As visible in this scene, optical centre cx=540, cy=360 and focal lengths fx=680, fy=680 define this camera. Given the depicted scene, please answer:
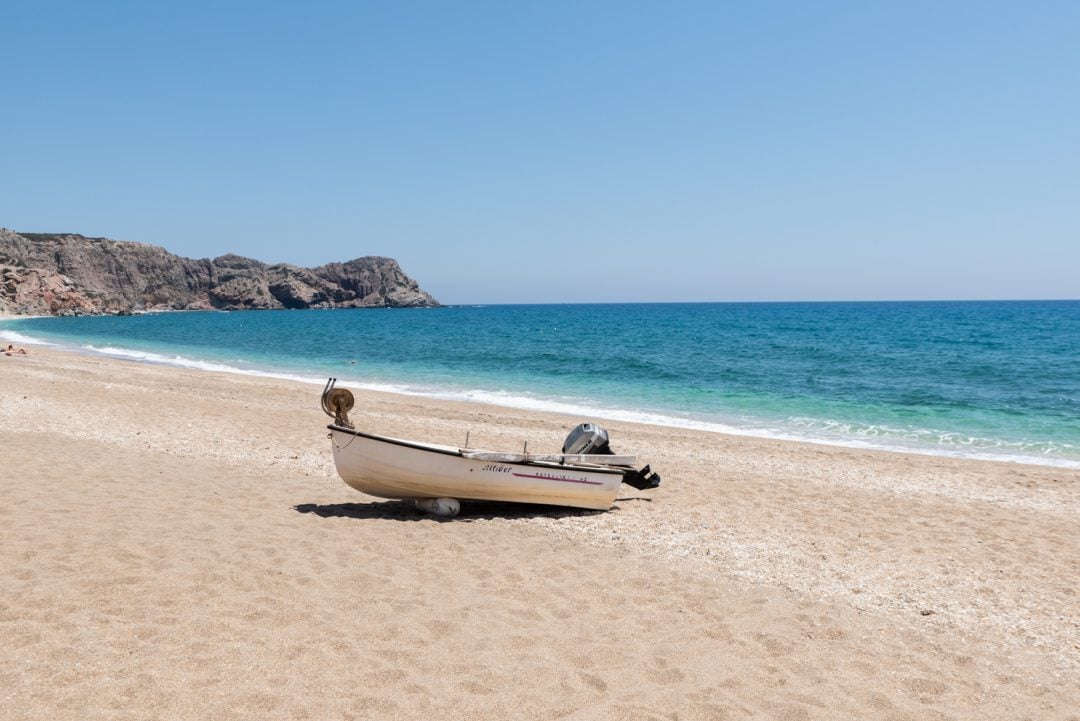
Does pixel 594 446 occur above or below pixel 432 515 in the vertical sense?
above

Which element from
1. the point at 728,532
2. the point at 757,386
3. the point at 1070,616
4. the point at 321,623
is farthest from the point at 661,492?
the point at 757,386

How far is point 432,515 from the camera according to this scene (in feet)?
29.3

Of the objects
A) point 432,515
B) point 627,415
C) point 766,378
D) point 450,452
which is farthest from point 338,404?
point 766,378

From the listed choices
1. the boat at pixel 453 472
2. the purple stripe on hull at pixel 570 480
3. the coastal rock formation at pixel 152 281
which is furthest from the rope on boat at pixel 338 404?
the coastal rock formation at pixel 152 281

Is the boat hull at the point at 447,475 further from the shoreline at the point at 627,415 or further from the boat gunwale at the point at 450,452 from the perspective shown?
the shoreline at the point at 627,415

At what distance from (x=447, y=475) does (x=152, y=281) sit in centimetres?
17746

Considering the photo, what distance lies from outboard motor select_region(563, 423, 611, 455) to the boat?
0.95 ft

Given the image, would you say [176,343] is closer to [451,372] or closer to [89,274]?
[451,372]

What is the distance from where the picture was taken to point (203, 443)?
1272cm

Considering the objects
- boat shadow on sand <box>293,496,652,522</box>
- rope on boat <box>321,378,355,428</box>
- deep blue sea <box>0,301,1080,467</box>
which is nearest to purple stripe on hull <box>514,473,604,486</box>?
boat shadow on sand <box>293,496,652,522</box>

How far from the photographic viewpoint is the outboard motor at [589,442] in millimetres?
9809

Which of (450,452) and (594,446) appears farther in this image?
(594,446)

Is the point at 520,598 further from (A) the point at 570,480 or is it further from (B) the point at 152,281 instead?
(B) the point at 152,281

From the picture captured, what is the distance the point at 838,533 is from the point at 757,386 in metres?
18.0
